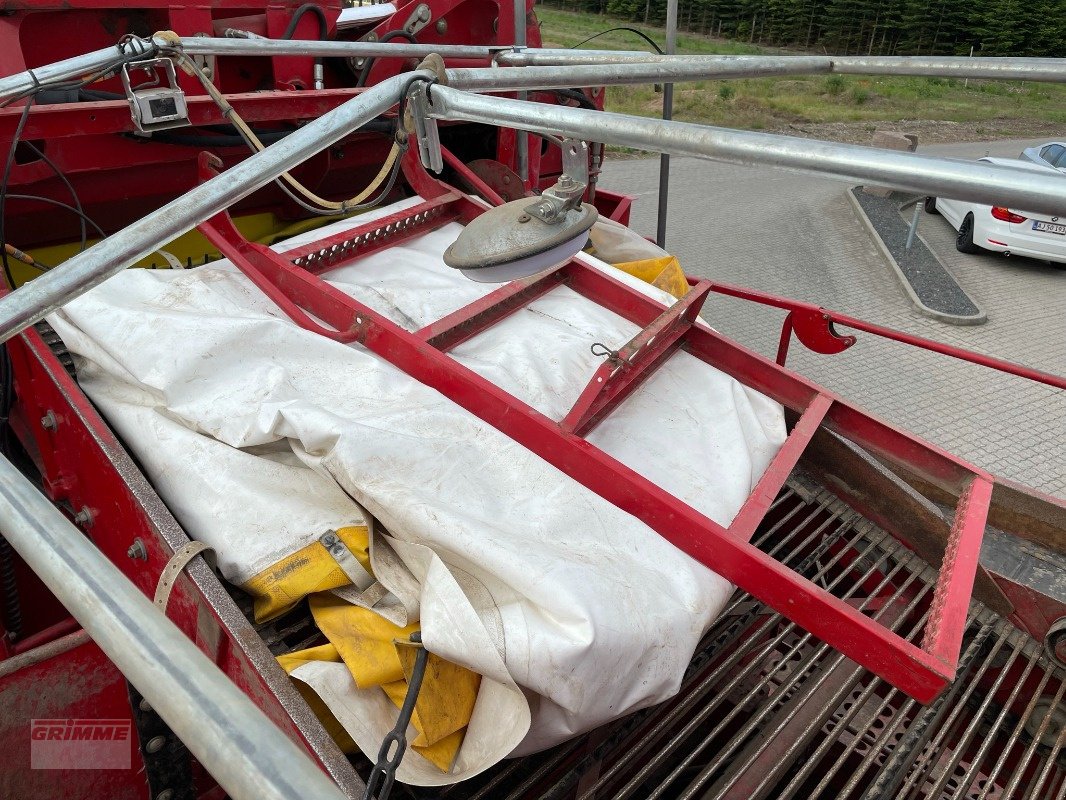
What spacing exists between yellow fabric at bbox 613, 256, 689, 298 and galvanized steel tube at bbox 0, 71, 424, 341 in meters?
2.00

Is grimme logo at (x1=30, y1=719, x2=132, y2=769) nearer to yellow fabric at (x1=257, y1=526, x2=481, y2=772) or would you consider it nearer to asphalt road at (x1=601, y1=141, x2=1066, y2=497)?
yellow fabric at (x1=257, y1=526, x2=481, y2=772)

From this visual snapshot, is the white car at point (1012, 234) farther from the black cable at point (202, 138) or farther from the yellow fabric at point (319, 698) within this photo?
the yellow fabric at point (319, 698)

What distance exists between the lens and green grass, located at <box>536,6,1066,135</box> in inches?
676

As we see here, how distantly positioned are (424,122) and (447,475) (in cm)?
87

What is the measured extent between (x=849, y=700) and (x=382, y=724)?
167 centimetres

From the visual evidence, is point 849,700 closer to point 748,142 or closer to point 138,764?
point 748,142

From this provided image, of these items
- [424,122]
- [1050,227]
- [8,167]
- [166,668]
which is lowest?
[1050,227]

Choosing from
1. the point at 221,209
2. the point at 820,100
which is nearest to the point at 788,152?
the point at 221,209

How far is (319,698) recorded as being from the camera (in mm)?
1800

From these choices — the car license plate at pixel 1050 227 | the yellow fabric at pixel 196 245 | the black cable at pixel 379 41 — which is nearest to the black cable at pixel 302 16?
the black cable at pixel 379 41

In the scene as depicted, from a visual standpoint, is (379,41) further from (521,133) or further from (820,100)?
(820,100)

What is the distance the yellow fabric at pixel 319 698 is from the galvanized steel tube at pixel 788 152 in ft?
3.97

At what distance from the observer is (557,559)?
1.82 metres

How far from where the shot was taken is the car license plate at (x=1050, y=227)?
29.8 ft
